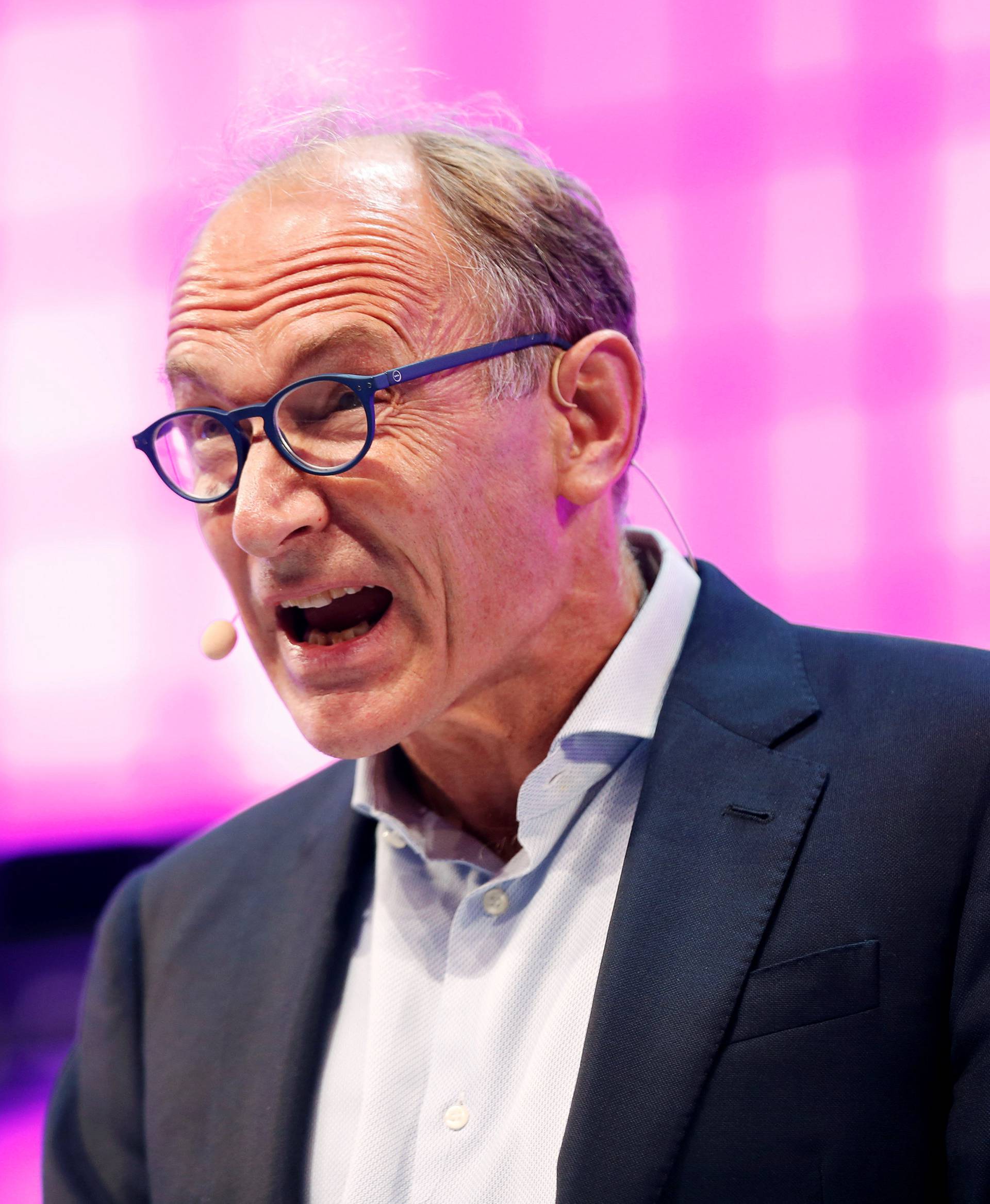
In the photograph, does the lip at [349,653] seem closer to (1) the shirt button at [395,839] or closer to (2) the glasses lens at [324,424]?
(2) the glasses lens at [324,424]

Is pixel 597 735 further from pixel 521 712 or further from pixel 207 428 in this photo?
pixel 207 428

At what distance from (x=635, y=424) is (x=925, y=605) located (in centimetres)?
156

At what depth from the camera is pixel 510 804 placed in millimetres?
1642

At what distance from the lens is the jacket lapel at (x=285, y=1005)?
1.47 m

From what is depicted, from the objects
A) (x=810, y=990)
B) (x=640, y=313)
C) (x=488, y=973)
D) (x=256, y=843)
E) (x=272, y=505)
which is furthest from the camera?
(x=640, y=313)

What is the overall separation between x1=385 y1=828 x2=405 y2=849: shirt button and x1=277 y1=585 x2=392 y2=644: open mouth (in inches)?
11.9

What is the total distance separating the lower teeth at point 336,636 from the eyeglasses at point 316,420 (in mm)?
216

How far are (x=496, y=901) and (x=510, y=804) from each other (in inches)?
7.2

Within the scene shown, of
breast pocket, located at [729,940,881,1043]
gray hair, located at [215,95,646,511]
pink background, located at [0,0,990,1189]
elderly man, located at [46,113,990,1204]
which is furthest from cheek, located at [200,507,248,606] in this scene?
pink background, located at [0,0,990,1189]

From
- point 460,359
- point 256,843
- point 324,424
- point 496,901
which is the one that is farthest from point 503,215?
point 256,843

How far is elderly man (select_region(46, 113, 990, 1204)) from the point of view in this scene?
124 cm

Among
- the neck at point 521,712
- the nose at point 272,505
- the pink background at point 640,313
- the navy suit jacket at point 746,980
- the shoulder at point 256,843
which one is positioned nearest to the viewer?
the navy suit jacket at point 746,980

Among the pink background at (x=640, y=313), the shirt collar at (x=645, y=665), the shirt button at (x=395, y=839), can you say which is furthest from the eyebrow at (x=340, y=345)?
the pink background at (x=640, y=313)

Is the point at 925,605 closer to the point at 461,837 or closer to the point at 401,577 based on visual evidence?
the point at 461,837
